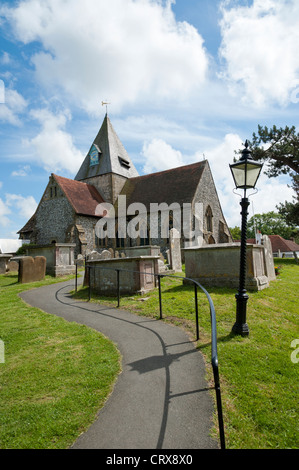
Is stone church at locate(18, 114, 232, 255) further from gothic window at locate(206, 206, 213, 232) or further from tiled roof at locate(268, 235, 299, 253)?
tiled roof at locate(268, 235, 299, 253)

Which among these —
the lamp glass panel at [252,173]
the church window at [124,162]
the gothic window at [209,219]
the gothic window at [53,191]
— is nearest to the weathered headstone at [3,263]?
the gothic window at [53,191]

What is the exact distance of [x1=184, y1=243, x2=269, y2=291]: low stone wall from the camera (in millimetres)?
8477

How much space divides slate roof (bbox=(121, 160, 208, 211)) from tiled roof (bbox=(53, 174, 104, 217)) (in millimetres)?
3512

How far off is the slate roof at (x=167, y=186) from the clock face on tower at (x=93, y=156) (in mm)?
5625

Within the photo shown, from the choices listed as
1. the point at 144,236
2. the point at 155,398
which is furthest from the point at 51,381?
the point at 144,236

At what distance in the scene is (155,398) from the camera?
3.19m

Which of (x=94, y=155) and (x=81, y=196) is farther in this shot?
(x=94, y=155)

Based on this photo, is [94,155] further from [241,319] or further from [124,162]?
[241,319]

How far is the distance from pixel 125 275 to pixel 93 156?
27743mm

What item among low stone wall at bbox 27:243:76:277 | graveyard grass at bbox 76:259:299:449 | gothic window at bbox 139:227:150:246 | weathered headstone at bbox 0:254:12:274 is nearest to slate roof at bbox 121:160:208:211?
gothic window at bbox 139:227:150:246

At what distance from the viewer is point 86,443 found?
2.51m

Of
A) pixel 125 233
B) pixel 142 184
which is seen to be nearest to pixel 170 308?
pixel 125 233

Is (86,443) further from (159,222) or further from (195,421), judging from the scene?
(159,222)
